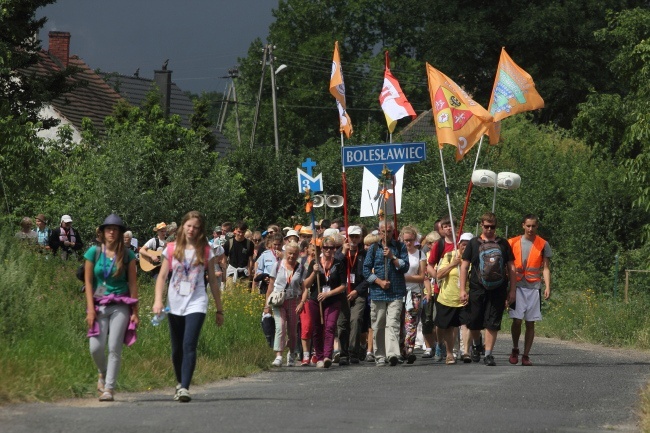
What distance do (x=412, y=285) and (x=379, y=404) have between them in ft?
21.5

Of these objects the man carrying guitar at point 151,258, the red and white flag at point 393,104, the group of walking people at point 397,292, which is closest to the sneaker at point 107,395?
the group of walking people at point 397,292

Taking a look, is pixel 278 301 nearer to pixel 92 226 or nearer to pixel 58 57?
pixel 92 226

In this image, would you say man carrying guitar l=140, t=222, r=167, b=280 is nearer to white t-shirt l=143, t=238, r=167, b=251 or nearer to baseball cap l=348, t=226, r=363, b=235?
white t-shirt l=143, t=238, r=167, b=251

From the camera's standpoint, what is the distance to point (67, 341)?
52.5ft

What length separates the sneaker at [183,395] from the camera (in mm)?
12977

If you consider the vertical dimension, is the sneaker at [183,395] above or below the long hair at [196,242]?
below

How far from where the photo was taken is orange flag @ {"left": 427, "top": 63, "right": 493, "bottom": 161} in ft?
72.4

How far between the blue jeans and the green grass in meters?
0.97

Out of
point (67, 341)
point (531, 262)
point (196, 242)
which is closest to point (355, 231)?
point (531, 262)

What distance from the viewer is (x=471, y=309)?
60.5 ft

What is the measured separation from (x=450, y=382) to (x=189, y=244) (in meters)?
3.86

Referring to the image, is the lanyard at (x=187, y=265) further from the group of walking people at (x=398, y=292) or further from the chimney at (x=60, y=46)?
the chimney at (x=60, y=46)

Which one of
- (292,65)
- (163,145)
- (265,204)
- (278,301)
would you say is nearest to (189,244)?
(278,301)

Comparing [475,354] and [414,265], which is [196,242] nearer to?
[414,265]
